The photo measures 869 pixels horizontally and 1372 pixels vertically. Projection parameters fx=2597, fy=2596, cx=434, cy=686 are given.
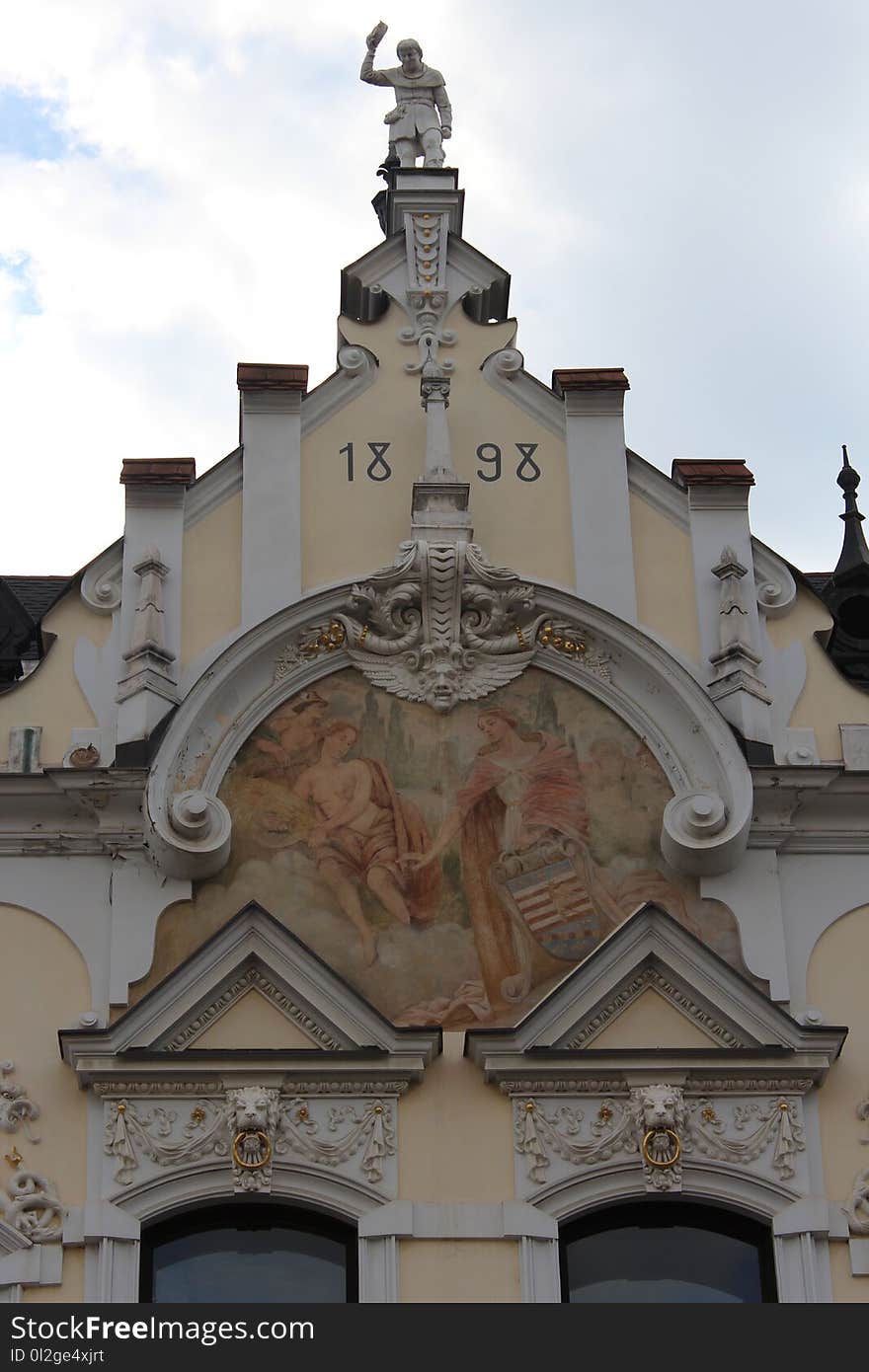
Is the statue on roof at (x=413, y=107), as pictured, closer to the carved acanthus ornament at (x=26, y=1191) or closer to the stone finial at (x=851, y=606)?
the stone finial at (x=851, y=606)

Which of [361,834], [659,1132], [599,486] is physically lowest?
[659,1132]

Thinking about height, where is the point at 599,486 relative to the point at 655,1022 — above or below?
above

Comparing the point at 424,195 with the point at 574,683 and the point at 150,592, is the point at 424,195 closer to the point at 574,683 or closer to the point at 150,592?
the point at 150,592

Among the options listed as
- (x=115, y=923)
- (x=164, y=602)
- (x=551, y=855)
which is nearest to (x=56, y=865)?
(x=115, y=923)

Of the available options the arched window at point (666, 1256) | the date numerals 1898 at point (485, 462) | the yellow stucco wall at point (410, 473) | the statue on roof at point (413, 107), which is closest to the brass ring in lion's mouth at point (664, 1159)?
the arched window at point (666, 1256)

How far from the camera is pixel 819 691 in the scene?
47.4 feet

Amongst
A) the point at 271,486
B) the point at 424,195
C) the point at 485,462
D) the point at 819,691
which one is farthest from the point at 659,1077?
the point at 424,195

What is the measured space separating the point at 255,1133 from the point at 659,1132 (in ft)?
6.49

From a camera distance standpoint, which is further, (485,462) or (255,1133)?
(485,462)

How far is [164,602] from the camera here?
567 inches

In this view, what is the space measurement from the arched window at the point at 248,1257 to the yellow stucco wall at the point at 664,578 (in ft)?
12.7

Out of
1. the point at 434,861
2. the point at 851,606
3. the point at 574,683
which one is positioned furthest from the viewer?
the point at 851,606

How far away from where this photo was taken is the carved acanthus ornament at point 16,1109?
12766 mm

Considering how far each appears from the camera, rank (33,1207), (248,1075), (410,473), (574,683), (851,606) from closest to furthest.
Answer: (33,1207)
(248,1075)
(574,683)
(410,473)
(851,606)
